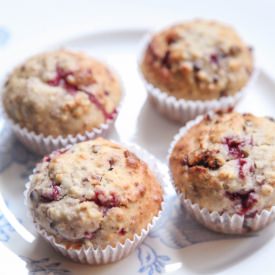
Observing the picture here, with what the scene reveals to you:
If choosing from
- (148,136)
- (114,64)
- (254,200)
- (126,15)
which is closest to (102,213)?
(254,200)

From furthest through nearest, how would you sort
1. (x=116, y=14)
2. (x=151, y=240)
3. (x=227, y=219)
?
1. (x=116, y=14)
2. (x=151, y=240)
3. (x=227, y=219)

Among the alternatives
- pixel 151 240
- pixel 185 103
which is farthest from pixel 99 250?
pixel 185 103

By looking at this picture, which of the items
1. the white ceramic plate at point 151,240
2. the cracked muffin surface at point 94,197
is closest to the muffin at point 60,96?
the white ceramic plate at point 151,240

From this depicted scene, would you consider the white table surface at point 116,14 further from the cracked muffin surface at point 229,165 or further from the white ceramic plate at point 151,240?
the cracked muffin surface at point 229,165

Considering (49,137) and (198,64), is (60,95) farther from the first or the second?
(198,64)

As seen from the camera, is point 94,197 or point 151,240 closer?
point 94,197

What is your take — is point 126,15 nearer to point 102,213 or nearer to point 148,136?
point 148,136

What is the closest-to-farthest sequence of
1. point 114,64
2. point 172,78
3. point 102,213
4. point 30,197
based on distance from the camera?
point 102,213 → point 30,197 → point 172,78 → point 114,64
